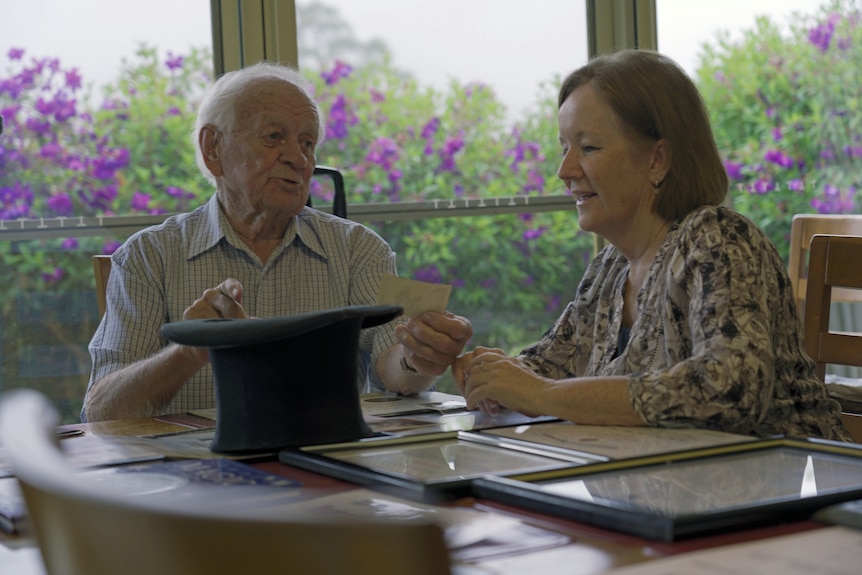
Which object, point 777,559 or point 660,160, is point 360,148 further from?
point 777,559

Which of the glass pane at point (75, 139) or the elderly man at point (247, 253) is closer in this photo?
→ the elderly man at point (247, 253)

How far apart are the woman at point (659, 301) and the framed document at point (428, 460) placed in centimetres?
25

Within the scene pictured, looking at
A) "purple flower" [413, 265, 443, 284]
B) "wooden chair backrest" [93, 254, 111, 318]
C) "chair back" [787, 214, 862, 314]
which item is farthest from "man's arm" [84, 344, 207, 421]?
"chair back" [787, 214, 862, 314]

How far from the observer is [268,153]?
252cm

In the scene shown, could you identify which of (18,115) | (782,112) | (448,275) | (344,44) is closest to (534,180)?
(448,275)

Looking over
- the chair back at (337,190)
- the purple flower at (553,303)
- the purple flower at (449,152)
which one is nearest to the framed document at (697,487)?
the chair back at (337,190)

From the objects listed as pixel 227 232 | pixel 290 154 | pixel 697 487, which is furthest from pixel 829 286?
pixel 697 487

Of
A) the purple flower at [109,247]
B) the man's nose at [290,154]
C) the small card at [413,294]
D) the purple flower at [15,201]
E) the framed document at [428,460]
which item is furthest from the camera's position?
the purple flower at [109,247]

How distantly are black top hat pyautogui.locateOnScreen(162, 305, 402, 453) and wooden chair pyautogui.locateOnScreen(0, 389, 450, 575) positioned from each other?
93 cm

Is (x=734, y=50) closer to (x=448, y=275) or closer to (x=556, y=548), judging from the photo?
(x=448, y=275)

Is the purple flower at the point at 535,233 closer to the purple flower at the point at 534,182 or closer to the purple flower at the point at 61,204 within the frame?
the purple flower at the point at 534,182

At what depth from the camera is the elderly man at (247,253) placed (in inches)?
89.4

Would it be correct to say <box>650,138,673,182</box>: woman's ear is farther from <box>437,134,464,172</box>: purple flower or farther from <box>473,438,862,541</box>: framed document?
<box>437,134,464,172</box>: purple flower

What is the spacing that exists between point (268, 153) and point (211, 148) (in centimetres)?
18
